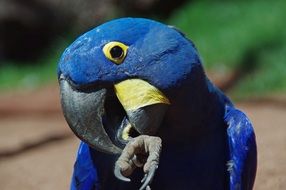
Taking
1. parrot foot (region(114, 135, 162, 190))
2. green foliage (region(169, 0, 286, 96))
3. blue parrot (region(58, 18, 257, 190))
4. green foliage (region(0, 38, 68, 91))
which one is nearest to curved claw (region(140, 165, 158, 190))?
parrot foot (region(114, 135, 162, 190))

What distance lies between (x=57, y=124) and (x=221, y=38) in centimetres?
214

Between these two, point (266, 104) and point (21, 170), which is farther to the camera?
point (266, 104)

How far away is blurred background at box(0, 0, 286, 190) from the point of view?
4.69 meters

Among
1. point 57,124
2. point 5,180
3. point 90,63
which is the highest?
point 90,63

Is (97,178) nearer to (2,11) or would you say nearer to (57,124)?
(57,124)

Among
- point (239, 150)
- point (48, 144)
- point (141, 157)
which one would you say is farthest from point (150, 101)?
point (48, 144)

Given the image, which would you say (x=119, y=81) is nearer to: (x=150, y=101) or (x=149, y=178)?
(x=150, y=101)

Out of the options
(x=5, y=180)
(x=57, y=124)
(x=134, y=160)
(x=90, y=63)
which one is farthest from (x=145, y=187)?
(x=57, y=124)

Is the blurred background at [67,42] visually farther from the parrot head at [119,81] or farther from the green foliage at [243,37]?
the parrot head at [119,81]

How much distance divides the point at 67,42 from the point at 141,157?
7156mm

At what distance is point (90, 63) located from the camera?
2.35m

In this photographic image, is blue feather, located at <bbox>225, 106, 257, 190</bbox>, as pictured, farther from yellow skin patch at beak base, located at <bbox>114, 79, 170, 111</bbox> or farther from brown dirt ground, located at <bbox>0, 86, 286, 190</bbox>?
brown dirt ground, located at <bbox>0, 86, 286, 190</bbox>

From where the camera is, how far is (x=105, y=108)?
2.38 meters

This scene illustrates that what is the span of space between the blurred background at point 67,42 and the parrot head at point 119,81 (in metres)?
1.36
